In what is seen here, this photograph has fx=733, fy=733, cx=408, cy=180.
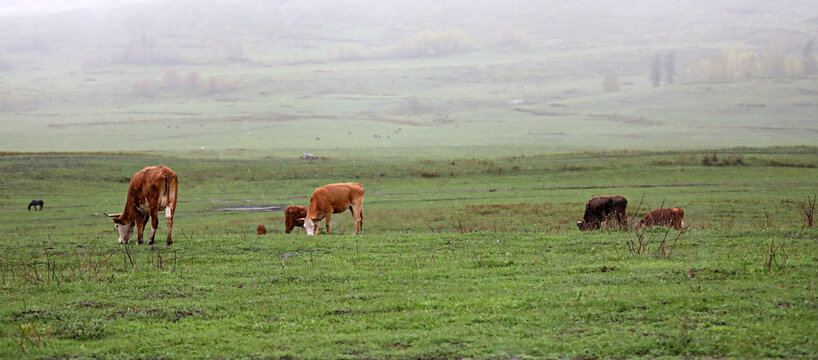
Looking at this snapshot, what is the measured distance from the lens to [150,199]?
729 inches

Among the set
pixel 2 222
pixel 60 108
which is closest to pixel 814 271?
pixel 2 222

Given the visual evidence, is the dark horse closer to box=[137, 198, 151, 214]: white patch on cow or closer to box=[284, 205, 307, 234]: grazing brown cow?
box=[284, 205, 307, 234]: grazing brown cow

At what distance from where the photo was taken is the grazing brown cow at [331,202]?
23.3 metres

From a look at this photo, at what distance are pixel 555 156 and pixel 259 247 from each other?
45.0 meters

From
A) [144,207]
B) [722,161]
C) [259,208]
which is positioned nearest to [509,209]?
[259,208]

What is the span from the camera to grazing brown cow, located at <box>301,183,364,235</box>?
23266mm

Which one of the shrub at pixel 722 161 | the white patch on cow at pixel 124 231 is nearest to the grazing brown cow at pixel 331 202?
the white patch on cow at pixel 124 231

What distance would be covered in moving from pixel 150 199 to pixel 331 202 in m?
6.72

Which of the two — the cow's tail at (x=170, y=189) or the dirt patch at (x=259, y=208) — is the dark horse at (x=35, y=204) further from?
the cow's tail at (x=170, y=189)

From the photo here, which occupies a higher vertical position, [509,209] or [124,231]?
[124,231]

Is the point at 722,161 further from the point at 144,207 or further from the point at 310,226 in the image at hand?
the point at 144,207

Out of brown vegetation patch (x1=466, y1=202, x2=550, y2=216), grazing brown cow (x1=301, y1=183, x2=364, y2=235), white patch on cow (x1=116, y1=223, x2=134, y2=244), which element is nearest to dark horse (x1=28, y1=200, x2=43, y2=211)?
grazing brown cow (x1=301, y1=183, x2=364, y2=235)

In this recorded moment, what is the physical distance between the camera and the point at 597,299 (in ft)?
36.6

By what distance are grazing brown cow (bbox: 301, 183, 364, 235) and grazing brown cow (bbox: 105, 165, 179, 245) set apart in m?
5.03
